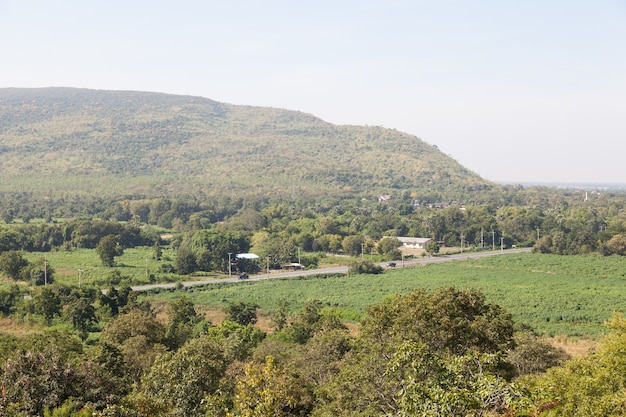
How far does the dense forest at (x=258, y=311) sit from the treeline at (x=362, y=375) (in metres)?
0.05

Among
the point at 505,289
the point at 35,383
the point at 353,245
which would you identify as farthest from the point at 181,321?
the point at 353,245

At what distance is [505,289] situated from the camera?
1954 inches

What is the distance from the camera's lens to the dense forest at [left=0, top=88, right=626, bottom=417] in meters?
14.2

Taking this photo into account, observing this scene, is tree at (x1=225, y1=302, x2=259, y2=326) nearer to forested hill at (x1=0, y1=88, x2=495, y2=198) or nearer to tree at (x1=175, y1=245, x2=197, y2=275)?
tree at (x1=175, y1=245, x2=197, y2=275)

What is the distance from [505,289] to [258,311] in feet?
70.0

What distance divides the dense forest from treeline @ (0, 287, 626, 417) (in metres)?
0.05

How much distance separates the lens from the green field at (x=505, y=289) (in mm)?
39906

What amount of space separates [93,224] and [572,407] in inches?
2827

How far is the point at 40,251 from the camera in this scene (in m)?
71.4

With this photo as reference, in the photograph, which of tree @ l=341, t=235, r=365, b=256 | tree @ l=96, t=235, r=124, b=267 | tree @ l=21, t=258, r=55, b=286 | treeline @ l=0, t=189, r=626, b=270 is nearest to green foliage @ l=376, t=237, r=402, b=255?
treeline @ l=0, t=189, r=626, b=270

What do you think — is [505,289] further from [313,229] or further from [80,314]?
[313,229]

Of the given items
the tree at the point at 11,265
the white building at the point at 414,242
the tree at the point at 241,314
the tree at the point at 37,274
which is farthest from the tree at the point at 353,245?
the tree at the point at 241,314

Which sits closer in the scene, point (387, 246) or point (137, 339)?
point (137, 339)

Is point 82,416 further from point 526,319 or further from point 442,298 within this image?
point 526,319
